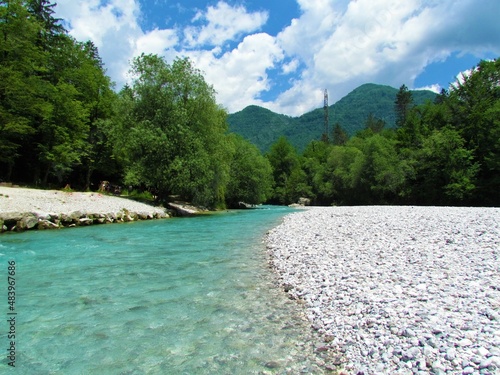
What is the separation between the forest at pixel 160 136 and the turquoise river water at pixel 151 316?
19.8 m

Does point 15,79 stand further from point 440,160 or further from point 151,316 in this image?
point 440,160

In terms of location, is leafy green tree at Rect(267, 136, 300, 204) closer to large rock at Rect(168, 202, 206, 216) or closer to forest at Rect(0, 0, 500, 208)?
forest at Rect(0, 0, 500, 208)

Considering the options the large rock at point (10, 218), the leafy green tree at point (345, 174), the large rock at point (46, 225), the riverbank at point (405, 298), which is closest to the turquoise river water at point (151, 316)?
the riverbank at point (405, 298)

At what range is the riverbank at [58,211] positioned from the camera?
16953 millimetres

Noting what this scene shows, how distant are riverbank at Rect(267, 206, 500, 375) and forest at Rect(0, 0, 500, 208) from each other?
2184 cm

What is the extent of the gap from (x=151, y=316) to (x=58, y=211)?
1729cm

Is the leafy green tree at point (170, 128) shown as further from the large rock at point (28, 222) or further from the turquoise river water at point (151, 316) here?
the turquoise river water at point (151, 316)

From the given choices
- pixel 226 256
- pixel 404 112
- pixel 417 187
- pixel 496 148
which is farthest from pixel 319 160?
pixel 226 256

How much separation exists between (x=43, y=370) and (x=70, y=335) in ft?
3.24

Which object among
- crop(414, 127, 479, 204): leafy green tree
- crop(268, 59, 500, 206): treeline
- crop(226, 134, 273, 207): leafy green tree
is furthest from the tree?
crop(226, 134, 273, 207): leafy green tree

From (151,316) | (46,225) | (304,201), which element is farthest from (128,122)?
(304,201)

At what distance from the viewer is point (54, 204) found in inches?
844

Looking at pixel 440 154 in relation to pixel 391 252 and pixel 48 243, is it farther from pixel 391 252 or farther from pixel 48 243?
pixel 48 243

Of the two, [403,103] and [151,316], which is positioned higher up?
[403,103]
